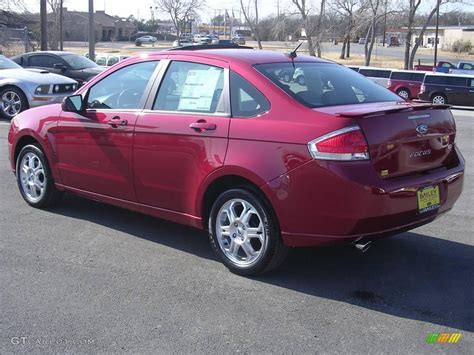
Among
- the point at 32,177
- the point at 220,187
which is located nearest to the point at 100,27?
the point at 32,177

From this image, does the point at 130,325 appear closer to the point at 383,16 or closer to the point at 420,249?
the point at 420,249

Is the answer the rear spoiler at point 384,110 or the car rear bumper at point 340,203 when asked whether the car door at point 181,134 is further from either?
the rear spoiler at point 384,110

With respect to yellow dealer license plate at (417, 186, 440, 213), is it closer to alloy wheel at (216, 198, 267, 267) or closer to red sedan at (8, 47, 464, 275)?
red sedan at (8, 47, 464, 275)

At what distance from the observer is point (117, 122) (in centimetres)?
519

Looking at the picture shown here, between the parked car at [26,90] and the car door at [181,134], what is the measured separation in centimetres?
915

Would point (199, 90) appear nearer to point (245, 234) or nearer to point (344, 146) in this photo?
point (245, 234)

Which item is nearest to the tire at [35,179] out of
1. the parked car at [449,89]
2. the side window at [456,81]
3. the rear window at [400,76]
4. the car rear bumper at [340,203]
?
the car rear bumper at [340,203]

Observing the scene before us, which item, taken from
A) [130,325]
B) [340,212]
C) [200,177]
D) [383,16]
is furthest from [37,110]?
[383,16]

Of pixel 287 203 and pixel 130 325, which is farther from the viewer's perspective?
pixel 287 203

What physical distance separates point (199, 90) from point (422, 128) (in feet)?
5.70

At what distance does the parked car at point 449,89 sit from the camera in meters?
26.5

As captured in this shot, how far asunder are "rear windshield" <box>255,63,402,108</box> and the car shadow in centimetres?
130

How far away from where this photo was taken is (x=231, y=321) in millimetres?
3799

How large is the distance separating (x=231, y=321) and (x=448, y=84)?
998 inches
